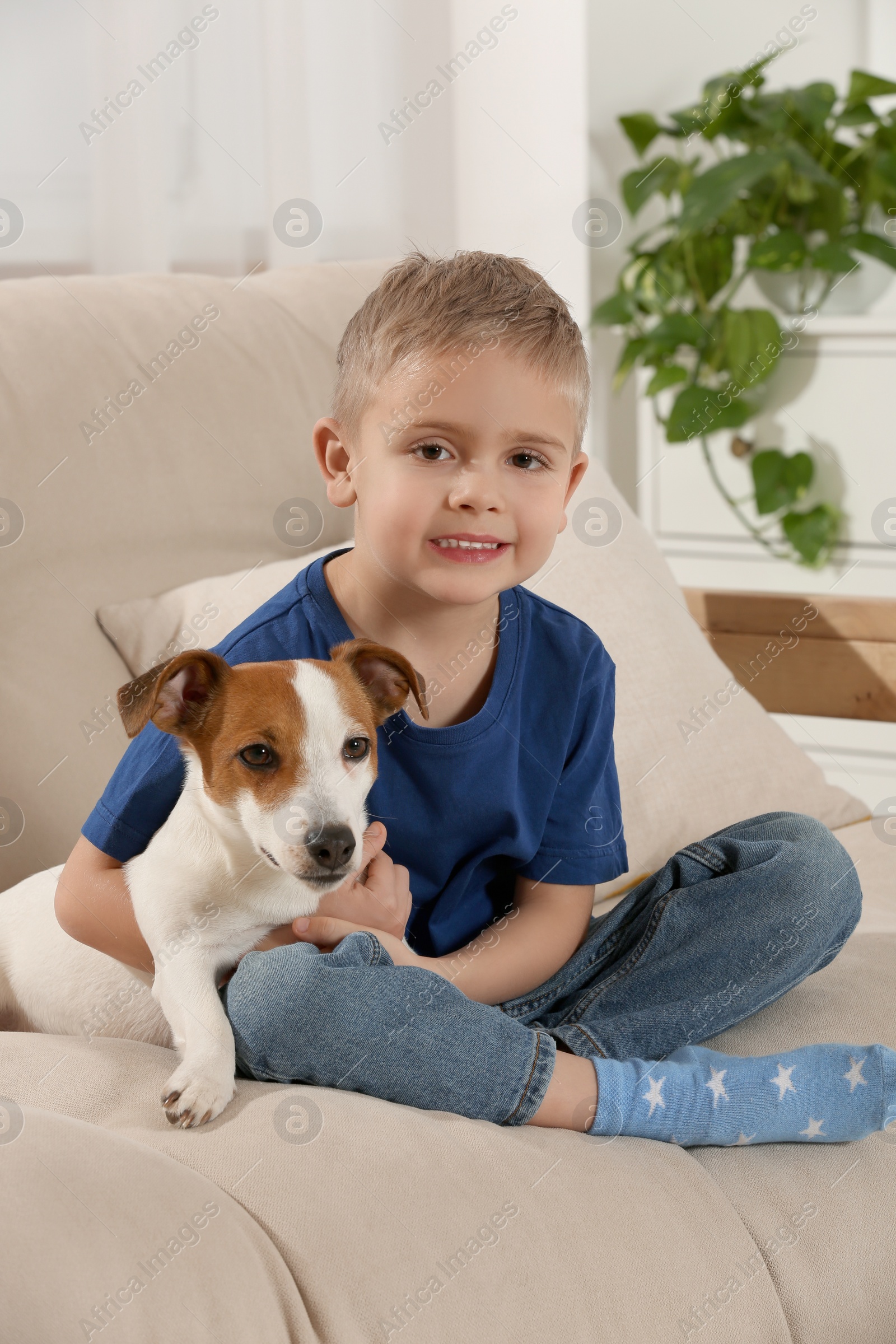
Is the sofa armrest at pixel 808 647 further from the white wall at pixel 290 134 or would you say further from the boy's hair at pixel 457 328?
the boy's hair at pixel 457 328

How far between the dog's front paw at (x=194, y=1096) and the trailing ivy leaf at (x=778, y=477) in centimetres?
235

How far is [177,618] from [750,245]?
2.25 m

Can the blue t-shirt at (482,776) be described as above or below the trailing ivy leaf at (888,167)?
below

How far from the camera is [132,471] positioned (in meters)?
1.27

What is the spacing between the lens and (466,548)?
2.92 feet

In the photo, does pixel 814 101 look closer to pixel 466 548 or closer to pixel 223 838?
pixel 466 548

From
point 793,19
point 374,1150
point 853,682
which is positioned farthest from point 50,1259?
point 793,19

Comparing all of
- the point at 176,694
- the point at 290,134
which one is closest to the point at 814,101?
the point at 290,134

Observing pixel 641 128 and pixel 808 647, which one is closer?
pixel 808 647

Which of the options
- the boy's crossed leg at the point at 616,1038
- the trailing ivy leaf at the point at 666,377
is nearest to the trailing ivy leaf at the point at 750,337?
the trailing ivy leaf at the point at 666,377

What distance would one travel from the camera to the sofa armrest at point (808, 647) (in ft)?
5.64

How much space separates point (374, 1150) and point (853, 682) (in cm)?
125

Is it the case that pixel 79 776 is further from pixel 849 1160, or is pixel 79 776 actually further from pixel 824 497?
pixel 824 497

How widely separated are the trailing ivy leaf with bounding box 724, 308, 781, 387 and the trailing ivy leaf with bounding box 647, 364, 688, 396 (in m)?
0.11
